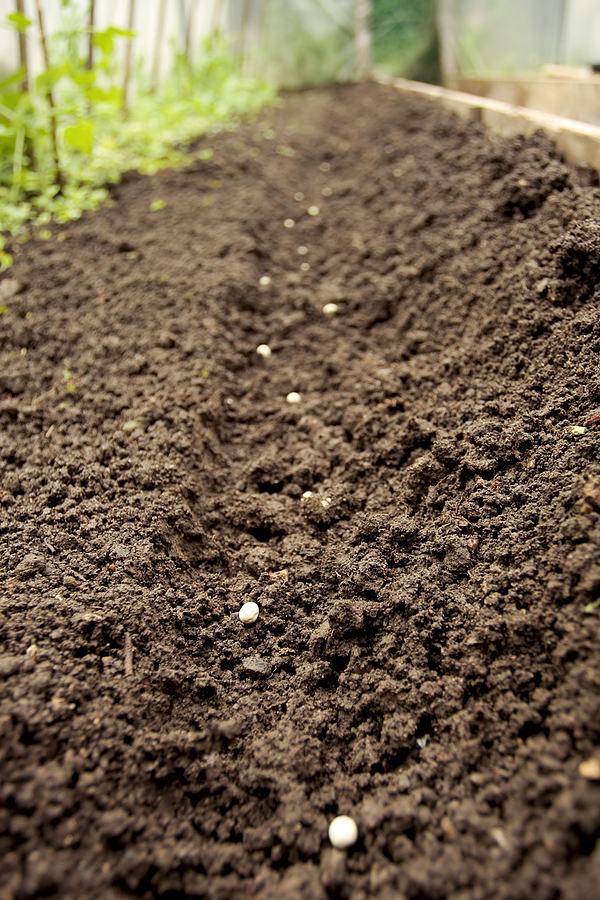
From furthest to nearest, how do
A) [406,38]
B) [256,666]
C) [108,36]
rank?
[406,38] < [108,36] < [256,666]

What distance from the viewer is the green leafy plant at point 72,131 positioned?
296 cm

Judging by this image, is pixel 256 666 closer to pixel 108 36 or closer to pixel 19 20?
pixel 19 20

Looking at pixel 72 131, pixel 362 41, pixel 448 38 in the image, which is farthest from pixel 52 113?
pixel 362 41

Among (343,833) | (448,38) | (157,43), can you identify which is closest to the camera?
(343,833)

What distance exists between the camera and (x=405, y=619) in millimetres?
1315

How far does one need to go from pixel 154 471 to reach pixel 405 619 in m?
0.89

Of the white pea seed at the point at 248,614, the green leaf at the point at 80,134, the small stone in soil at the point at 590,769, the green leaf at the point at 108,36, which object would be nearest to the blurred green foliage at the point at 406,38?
the green leaf at the point at 108,36

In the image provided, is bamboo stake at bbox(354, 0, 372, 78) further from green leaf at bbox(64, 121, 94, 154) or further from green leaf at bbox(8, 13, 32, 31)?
green leaf at bbox(8, 13, 32, 31)

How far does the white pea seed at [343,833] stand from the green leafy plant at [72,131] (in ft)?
9.31

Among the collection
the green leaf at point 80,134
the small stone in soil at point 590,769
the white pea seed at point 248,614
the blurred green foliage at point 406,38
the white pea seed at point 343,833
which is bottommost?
the white pea seed at point 343,833

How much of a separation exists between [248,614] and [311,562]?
24 centimetres

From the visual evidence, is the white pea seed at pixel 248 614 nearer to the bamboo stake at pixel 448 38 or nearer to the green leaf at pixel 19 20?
the green leaf at pixel 19 20

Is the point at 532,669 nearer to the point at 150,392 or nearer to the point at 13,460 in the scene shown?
the point at 150,392

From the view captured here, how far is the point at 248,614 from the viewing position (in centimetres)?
142
